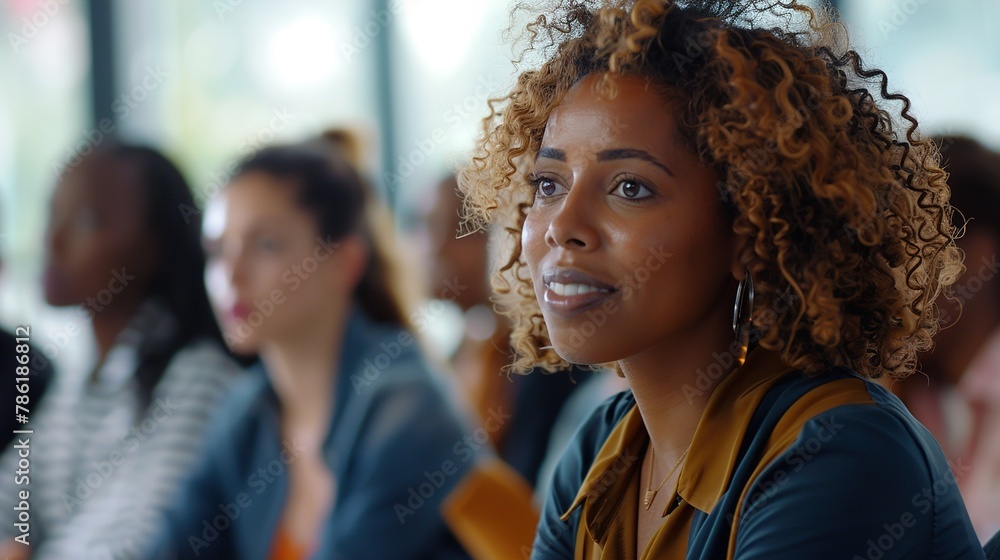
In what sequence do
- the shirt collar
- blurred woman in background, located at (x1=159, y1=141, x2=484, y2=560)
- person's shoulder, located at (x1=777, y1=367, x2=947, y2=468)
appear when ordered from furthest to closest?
blurred woman in background, located at (x1=159, y1=141, x2=484, y2=560), the shirt collar, person's shoulder, located at (x1=777, y1=367, x2=947, y2=468)

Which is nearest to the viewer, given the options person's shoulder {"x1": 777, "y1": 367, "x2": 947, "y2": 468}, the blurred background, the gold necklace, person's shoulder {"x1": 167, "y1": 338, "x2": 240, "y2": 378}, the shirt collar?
person's shoulder {"x1": 777, "y1": 367, "x2": 947, "y2": 468}

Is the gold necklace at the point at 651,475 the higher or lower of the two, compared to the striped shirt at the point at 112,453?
higher

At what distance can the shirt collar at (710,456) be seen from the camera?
3.22ft

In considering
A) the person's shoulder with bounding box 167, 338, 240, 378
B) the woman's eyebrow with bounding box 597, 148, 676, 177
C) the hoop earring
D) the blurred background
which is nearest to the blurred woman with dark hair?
the hoop earring

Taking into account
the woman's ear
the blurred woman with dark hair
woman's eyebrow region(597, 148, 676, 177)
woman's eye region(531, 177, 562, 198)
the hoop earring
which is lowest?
the woman's ear

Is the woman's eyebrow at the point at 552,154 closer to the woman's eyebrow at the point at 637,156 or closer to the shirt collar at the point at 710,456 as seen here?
the woman's eyebrow at the point at 637,156

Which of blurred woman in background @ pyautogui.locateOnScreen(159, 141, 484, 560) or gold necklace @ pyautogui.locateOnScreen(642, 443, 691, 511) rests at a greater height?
gold necklace @ pyautogui.locateOnScreen(642, 443, 691, 511)

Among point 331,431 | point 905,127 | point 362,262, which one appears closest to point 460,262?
point 362,262

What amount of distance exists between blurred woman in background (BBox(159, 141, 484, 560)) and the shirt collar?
1.00 meters

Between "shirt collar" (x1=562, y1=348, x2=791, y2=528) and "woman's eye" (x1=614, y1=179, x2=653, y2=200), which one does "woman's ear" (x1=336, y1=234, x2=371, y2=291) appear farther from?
"woman's eye" (x1=614, y1=179, x2=653, y2=200)

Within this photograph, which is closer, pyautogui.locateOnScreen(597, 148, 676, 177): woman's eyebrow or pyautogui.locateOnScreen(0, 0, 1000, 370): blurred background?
pyautogui.locateOnScreen(597, 148, 676, 177): woman's eyebrow

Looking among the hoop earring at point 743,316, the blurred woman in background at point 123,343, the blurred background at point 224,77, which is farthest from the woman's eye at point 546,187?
the blurred background at point 224,77

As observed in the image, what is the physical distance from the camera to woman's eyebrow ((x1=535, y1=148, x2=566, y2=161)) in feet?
3.54

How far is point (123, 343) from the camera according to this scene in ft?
8.36
